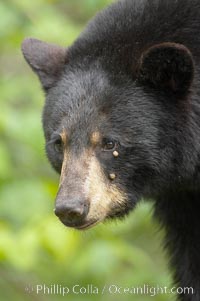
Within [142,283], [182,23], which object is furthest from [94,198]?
[142,283]

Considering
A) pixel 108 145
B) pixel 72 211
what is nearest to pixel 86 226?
pixel 72 211

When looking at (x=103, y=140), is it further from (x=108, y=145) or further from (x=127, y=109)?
(x=127, y=109)

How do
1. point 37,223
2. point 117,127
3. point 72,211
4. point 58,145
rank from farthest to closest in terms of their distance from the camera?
1. point 37,223
2. point 58,145
3. point 117,127
4. point 72,211

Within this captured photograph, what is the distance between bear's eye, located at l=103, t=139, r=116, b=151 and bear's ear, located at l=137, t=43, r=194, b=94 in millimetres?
424

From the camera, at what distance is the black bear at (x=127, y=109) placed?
554 centimetres

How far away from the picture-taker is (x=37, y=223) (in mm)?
7207

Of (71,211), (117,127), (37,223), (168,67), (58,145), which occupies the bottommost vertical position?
(37,223)

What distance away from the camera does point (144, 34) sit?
5.80 metres

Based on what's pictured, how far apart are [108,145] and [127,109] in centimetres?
25

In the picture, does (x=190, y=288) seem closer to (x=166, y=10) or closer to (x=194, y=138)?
(x=194, y=138)

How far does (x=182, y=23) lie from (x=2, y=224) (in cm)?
228

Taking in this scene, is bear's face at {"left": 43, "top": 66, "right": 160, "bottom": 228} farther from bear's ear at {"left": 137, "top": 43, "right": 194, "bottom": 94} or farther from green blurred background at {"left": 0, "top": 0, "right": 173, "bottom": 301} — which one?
green blurred background at {"left": 0, "top": 0, "right": 173, "bottom": 301}

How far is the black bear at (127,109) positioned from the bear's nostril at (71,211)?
0.6 inches

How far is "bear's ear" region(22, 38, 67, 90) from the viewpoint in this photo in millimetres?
6098
